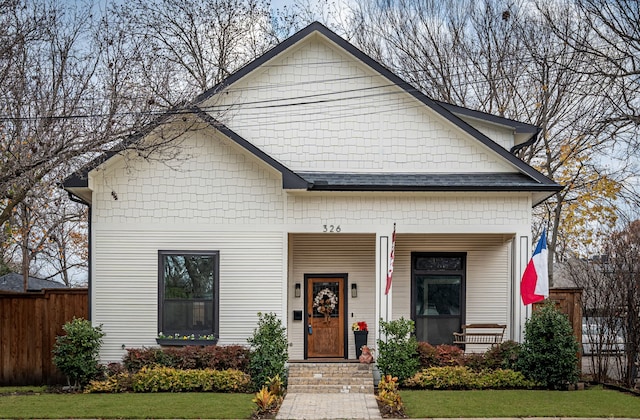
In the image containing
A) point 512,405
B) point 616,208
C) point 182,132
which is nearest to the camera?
point 512,405

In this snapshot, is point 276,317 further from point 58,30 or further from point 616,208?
point 616,208

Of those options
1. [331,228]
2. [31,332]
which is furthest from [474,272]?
[31,332]

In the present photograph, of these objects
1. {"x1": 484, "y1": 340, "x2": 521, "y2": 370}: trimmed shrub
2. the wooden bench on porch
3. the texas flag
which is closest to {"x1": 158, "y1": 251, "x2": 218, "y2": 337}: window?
the wooden bench on porch

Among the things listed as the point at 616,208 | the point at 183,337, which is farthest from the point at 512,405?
the point at 616,208

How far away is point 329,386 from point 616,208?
554 inches

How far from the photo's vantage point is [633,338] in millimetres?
15156

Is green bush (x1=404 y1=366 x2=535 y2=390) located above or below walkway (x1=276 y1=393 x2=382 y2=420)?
above

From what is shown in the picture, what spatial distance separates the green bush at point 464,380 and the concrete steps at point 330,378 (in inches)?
36.8

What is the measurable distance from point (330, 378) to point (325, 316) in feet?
9.15

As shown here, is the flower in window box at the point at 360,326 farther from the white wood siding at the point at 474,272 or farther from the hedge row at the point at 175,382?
the hedge row at the point at 175,382

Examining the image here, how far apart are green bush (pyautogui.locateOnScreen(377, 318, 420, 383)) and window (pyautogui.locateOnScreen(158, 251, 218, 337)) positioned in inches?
144

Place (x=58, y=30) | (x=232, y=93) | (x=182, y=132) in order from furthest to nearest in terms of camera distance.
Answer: (x=232, y=93), (x=182, y=132), (x=58, y=30)

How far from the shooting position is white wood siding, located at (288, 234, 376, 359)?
17609 millimetres

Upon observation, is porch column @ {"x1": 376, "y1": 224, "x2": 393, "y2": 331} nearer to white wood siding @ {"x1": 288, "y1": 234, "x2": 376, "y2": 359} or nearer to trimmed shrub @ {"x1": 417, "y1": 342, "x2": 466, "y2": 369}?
trimmed shrub @ {"x1": 417, "y1": 342, "x2": 466, "y2": 369}
